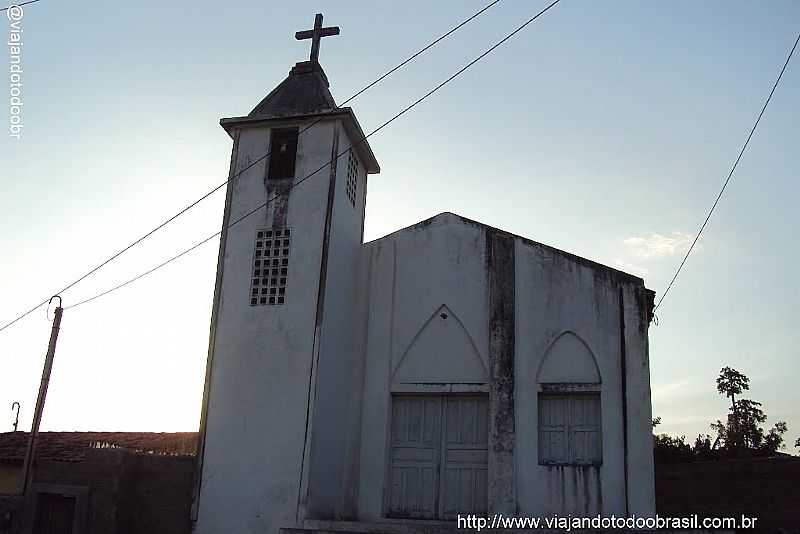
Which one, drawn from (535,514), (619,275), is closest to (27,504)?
(535,514)

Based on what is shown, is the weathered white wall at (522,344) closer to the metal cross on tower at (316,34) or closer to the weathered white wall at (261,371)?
the weathered white wall at (261,371)

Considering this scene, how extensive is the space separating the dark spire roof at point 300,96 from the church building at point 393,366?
71 mm

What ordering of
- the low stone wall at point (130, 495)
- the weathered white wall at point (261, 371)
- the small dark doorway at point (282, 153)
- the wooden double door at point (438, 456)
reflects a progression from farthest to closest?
the small dark doorway at point (282, 153)
the wooden double door at point (438, 456)
the low stone wall at point (130, 495)
the weathered white wall at point (261, 371)

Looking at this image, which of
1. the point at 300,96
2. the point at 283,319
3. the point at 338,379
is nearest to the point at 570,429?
the point at 338,379

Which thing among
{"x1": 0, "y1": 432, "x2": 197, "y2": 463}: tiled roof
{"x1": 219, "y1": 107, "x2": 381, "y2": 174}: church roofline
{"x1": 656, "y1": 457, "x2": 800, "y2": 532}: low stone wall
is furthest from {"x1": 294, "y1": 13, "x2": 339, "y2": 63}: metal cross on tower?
{"x1": 656, "y1": 457, "x2": 800, "y2": 532}: low stone wall

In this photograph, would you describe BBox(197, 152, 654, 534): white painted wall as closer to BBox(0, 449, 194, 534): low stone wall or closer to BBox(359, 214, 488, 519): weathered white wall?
BBox(359, 214, 488, 519): weathered white wall

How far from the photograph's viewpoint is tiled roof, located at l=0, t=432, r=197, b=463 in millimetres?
17938

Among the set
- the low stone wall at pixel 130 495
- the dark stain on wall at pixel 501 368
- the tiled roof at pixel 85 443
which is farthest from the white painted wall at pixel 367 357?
the tiled roof at pixel 85 443

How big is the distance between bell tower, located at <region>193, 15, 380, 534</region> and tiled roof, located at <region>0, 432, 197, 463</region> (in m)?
4.81

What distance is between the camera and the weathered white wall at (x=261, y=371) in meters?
12.9

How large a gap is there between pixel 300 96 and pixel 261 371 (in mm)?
5575

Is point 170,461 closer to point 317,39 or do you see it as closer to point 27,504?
point 27,504

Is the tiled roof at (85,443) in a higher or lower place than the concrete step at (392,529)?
higher

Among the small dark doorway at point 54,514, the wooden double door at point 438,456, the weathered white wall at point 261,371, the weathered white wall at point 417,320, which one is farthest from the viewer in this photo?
the small dark doorway at point 54,514
